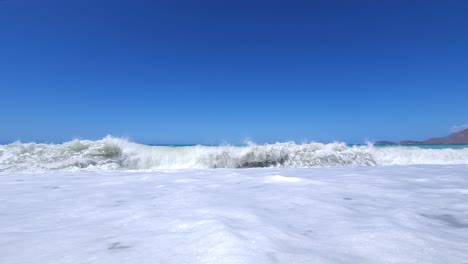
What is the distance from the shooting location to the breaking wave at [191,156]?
7.71 m

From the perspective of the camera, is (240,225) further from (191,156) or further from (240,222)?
(191,156)

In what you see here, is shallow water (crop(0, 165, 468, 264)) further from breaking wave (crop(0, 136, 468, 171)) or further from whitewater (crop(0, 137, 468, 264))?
breaking wave (crop(0, 136, 468, 171))

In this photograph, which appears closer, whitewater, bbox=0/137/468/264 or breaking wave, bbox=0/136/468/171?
whitewater, bbox=0/137/468/264

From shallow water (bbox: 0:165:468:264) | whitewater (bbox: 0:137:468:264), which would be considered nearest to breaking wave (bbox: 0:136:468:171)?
whitewater (bbox: 0:137:468:264)

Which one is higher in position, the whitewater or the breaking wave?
the breaking wave

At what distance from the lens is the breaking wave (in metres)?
7.71

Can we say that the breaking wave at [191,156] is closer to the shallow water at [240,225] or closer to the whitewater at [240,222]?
the whitewater at [240,222]

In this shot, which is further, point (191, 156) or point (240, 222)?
point (191, 156)

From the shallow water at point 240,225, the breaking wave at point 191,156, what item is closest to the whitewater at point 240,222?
the shallow water at point 240,225

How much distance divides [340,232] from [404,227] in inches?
17.7

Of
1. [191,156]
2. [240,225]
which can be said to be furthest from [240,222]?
[191,156]

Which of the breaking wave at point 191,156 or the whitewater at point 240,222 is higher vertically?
the breaking wave at point 191,156

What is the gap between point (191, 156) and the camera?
27.9 ft

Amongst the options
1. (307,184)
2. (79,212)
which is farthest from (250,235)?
(307,184)
